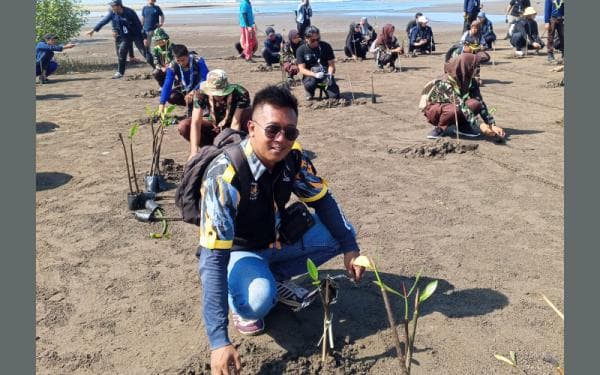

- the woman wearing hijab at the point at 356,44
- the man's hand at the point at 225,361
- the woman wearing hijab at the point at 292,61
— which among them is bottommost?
the man's hand at the point at 225,361

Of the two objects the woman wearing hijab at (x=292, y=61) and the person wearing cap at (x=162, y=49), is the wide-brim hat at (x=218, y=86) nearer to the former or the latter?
the person wearing cap at (x=162, y=49)

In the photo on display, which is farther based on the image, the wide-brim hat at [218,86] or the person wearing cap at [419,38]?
the person wearing cap at [419,38]

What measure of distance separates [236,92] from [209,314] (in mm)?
2940

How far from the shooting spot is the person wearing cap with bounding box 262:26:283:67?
14.0 m

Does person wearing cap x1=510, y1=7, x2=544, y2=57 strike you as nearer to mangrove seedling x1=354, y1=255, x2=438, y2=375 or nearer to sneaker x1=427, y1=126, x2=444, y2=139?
sneaker x1=427, y1=126, x2=444, y2=139

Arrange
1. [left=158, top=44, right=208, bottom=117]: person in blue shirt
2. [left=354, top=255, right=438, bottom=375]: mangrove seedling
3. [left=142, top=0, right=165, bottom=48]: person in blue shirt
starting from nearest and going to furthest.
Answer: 1. [left=354, top=255, right=438, bottom=375]: mangrove seedling
2. [left=158, top=44, right=208, bottom=117]: person in blue shirt
3. [left=142, top=0, right=165, bottom=48]: person in blue shirt

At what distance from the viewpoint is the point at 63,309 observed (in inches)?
140

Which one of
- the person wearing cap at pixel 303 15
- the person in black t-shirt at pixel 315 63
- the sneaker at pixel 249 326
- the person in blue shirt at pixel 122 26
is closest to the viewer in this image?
the sneaker at pixel 249 326

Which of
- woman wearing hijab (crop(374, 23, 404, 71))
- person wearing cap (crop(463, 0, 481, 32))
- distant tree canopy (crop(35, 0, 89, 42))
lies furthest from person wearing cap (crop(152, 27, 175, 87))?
person wearing cap (crop(463, 0, 481, 32))

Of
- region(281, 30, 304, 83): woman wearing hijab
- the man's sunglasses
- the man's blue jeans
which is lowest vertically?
the man's blue jeans

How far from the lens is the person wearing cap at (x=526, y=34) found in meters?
13.7

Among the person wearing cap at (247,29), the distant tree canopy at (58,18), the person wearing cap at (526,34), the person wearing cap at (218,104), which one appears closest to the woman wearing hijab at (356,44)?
the person wearing cap at (247,29)

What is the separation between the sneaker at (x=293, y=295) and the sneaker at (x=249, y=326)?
0.19 m

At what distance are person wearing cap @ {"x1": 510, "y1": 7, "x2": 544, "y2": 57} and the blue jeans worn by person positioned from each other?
12.0 metres
